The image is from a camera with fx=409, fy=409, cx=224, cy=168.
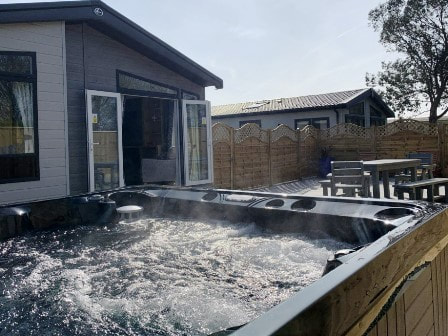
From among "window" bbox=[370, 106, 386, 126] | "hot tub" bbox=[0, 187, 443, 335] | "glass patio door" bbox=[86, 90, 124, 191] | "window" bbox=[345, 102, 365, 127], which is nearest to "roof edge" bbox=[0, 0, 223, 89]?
"glass patio door" bbox=[86, 90, 124, 191]

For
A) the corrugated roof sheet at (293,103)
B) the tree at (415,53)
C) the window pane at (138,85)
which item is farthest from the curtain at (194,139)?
the tree at (415,53)

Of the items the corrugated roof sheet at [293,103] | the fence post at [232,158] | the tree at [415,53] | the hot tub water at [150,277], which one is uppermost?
the tree at [415,53]

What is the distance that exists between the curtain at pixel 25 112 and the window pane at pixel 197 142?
9.75 feet

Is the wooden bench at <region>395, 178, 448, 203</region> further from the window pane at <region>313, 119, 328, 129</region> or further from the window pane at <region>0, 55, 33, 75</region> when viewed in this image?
the window pane at <region>313, 119, 328, 129</region>

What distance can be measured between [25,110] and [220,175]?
459cm

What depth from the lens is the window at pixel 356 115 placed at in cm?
1557

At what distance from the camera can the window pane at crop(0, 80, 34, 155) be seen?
4.84m

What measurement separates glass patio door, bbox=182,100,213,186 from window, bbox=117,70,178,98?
365 mm

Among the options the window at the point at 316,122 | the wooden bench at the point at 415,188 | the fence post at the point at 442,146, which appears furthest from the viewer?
the window at the point at 316,122

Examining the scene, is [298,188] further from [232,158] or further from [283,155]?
[232,158]

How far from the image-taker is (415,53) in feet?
61.3

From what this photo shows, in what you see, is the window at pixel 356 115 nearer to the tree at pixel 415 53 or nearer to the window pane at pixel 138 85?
the tree at pixel 415 53

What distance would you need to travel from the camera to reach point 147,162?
26.5ft

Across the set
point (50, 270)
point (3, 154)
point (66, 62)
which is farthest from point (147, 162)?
point (50, 270)
